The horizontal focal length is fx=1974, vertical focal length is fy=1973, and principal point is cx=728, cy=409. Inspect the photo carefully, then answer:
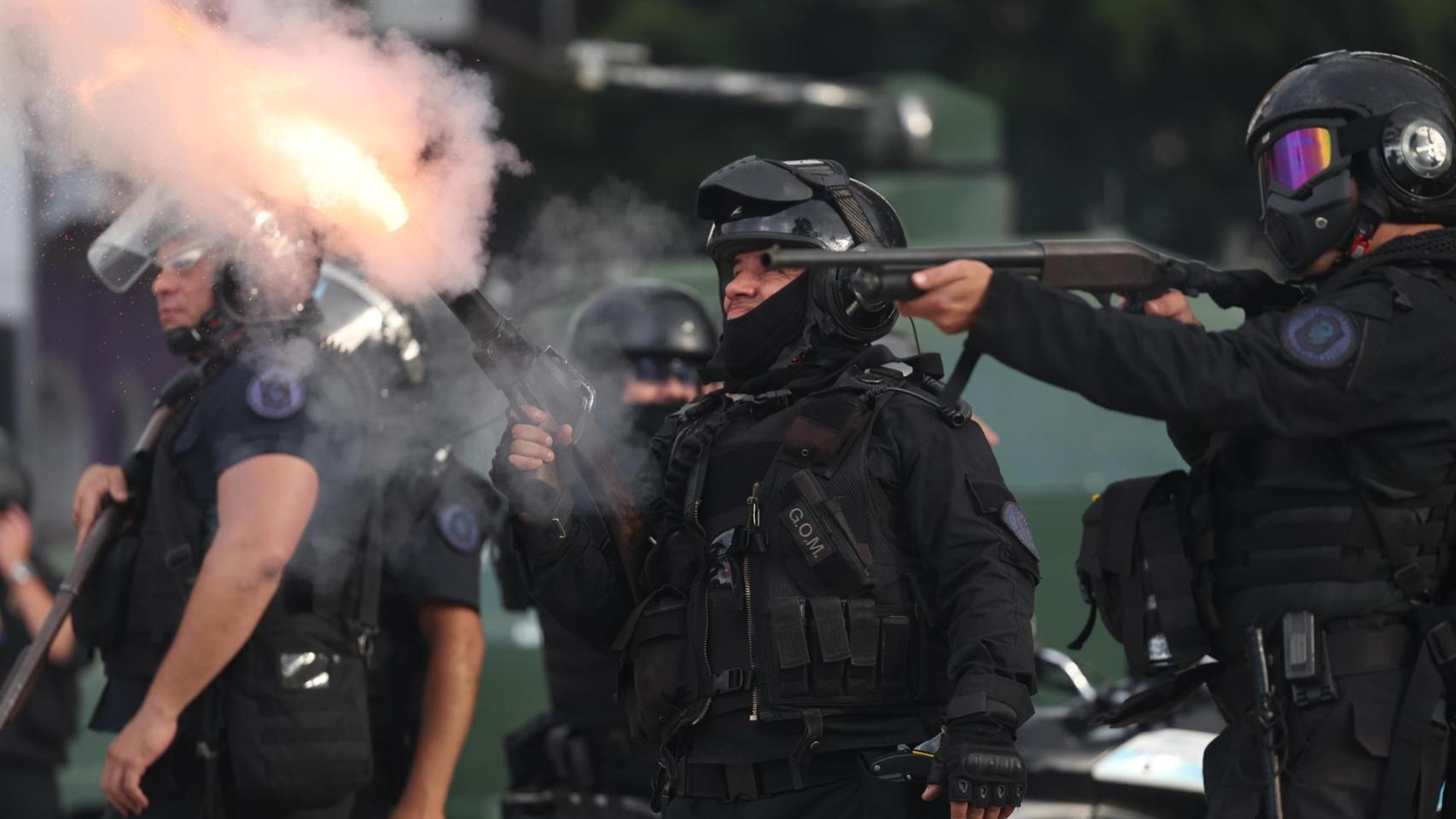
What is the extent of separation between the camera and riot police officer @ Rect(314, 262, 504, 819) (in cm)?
545

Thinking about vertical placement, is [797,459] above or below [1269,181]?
below

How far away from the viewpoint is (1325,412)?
3732mm

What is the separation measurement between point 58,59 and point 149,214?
0.63 metres

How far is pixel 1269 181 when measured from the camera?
4164mm

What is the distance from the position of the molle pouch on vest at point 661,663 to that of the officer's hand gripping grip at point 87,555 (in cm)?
170

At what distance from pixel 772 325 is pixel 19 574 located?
447 centimetres

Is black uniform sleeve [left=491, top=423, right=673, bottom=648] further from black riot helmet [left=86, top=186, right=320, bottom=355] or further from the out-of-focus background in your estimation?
the out-of-focus background

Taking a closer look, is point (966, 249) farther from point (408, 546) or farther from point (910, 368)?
point (408, 546)

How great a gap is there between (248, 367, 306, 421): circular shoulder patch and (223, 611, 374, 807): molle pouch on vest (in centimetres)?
55

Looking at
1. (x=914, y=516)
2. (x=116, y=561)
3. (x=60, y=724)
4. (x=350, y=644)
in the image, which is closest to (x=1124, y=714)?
(x=914, y=516)

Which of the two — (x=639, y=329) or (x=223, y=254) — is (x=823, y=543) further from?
(x=639, y=329)

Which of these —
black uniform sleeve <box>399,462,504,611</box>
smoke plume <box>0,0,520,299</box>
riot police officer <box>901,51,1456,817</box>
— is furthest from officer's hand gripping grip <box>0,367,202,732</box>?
riot police officer <box>901,51,1456,817</box>

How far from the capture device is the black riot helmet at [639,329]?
634 centimetres

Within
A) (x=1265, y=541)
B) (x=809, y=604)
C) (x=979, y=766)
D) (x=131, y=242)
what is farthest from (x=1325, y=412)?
(x=131, y=242)
